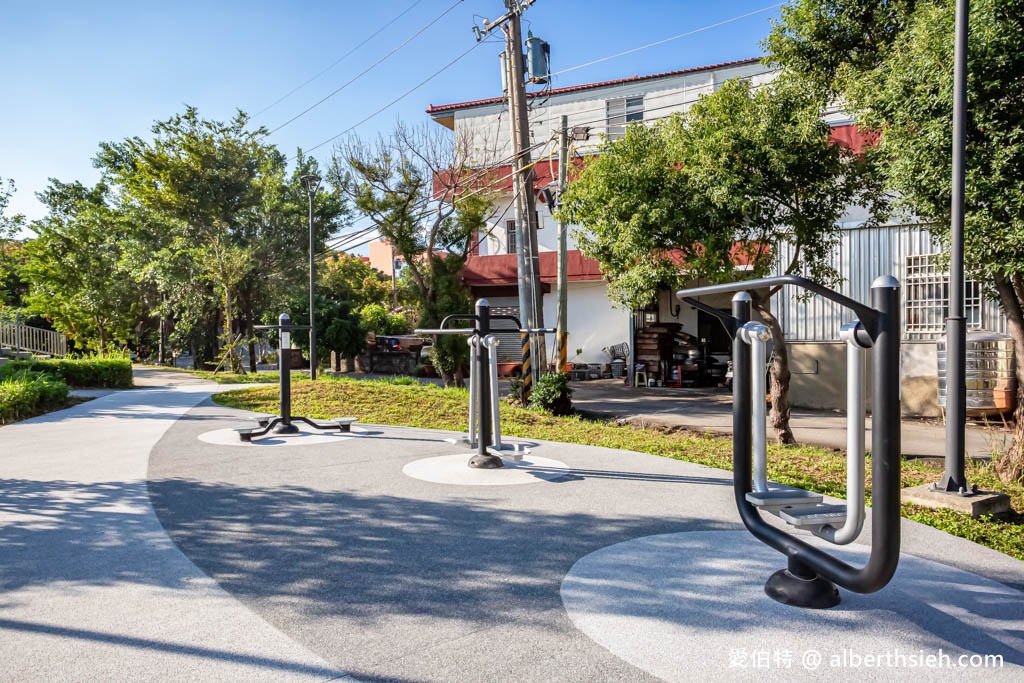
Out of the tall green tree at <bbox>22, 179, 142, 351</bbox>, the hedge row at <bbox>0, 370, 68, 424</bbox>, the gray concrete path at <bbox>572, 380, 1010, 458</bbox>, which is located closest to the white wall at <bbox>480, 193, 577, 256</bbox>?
the gray concrete path at <bbox>572, 380, 1010, 458</bbox>

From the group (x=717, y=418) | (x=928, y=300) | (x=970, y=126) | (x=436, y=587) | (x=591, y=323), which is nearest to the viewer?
(x=436, y=587)

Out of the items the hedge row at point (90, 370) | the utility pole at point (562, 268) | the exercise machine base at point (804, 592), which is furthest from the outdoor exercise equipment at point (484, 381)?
the hedge row at point (90, 370)

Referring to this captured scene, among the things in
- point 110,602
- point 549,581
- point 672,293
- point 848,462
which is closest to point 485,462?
point 549,581

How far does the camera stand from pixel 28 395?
11648 mm

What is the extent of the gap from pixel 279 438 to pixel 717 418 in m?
7.48

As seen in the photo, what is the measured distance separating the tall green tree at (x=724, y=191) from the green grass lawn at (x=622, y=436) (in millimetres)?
1544

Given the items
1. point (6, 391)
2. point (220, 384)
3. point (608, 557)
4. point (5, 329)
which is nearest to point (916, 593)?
point (608, 557)

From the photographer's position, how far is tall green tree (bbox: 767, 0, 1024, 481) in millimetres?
5938

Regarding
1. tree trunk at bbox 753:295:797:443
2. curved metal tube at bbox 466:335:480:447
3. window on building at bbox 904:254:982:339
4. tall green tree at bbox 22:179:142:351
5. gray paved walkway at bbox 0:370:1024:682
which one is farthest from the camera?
tall green tree at bbox 22:179:142:351

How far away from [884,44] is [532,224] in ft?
21.0

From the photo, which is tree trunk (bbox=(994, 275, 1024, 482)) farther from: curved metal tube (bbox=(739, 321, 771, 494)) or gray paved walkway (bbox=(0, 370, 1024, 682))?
curved metal tube (bbox=(739, 321, 771, 494))

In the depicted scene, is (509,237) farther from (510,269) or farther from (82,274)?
(82,274)

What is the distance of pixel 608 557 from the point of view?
4.32 m

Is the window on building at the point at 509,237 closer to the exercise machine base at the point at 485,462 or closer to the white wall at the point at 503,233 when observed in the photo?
the white wall at the point at 503,233
